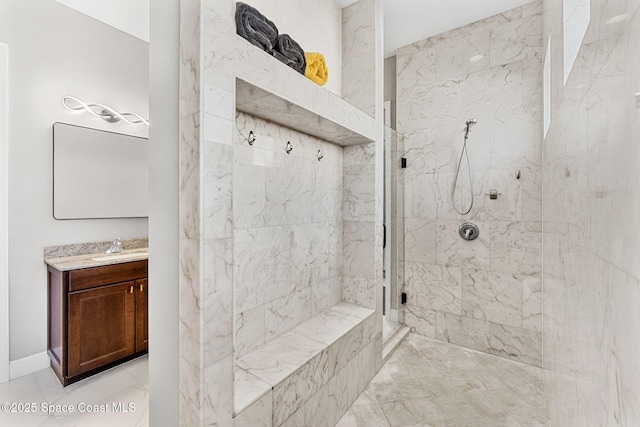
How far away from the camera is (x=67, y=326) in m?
2.08

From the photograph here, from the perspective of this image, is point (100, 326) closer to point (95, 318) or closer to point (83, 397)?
point (95, 318)

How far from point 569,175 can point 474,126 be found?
5.70 feet

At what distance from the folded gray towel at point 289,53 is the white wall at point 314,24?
0.36 meters

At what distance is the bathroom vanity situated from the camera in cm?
208

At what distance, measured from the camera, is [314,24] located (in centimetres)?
Result: 215

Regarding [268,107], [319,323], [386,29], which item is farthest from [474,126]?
[319,323]

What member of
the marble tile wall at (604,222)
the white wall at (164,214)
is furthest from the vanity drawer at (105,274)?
the marble tile wall at (604,222)

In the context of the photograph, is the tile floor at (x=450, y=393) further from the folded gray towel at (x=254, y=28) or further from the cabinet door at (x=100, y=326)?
the folded gray towel at (x=254, y=28)

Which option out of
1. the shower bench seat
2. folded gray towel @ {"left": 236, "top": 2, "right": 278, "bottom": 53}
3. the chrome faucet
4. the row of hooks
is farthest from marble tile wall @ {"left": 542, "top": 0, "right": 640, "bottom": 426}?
the chrome faucet

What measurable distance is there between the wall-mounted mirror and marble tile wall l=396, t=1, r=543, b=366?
2645 millimetres

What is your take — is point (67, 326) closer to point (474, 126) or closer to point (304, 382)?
point (304, 382)

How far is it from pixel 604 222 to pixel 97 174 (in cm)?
328

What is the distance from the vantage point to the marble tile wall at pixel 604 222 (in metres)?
0.47

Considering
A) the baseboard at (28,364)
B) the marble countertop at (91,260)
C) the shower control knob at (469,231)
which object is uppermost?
the shower control knob at (469,231)
